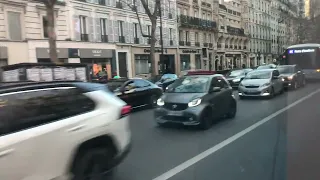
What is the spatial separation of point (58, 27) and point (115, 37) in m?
6.85

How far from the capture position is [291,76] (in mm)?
20594

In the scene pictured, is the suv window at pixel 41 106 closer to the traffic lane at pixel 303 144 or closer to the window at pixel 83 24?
the traffic lane at pixel 303 144

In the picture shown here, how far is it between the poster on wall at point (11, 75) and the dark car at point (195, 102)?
6.32m

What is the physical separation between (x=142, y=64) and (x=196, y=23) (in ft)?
48.5

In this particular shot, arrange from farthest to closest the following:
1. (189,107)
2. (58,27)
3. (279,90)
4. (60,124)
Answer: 1. (58,27)
2. (279,90)
3. (189,107)
4. (60,124)

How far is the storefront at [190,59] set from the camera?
45.8 m

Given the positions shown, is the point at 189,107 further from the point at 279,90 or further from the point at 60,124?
the point at 279,90

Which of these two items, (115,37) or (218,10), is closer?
(115,37)

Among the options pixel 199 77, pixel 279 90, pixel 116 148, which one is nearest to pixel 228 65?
pixel 279 90

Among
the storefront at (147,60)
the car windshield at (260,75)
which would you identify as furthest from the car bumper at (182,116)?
the storefront at (147,60)

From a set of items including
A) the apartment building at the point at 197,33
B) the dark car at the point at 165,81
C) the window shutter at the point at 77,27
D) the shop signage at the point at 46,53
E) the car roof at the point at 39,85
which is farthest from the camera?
the apartment building at the point at 197,33

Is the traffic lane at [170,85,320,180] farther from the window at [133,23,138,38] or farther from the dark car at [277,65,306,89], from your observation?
the window at [133,23,138,38]

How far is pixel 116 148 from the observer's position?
5.28 m

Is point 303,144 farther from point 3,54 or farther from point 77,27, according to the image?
point 77,27
